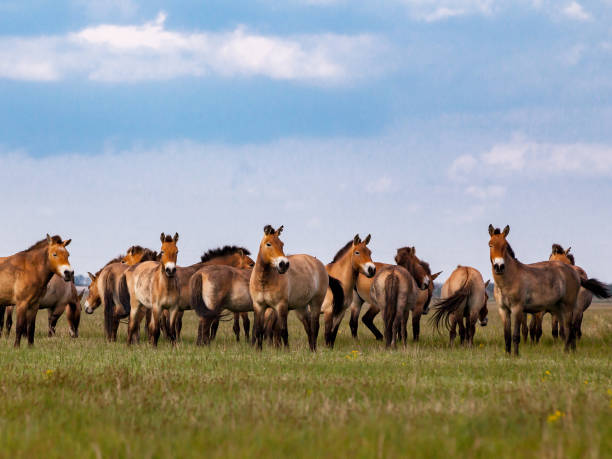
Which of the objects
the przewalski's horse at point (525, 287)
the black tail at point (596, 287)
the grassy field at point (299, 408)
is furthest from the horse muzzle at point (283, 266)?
the black tail at point (596, 287)

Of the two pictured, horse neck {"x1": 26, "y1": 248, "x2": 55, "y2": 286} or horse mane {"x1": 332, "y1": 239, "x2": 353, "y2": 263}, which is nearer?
horse neck {"x1": 26, "y1": 248, "x2": 55, "y2": 286}

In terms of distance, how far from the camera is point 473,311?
19.7 meters

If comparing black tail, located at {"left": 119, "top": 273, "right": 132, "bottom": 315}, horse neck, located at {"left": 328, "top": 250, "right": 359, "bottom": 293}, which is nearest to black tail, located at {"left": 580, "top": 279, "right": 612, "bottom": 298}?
horse neck, located at {"left": 328, "top": 250, "right": 359, "bottom": 293}

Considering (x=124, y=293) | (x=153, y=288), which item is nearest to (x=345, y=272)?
(x=153, y=288)

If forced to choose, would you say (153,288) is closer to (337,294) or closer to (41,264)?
(41,264)

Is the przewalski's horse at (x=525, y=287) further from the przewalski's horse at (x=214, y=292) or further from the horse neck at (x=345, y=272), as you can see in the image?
the przewalski's horse at (x=214, y=292)

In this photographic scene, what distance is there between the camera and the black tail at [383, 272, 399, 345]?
16766 mm

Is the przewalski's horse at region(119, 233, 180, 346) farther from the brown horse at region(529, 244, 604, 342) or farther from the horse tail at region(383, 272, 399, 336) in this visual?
the brown horse at region(529, 244, 604, 342)

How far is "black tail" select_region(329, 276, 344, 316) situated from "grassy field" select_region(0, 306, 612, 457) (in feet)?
18.3

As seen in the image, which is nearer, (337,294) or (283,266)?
(283,266)

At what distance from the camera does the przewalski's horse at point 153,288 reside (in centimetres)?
1631

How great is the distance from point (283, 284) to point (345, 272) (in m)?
2.96

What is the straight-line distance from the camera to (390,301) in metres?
16.8

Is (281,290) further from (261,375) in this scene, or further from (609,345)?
(609,345)
